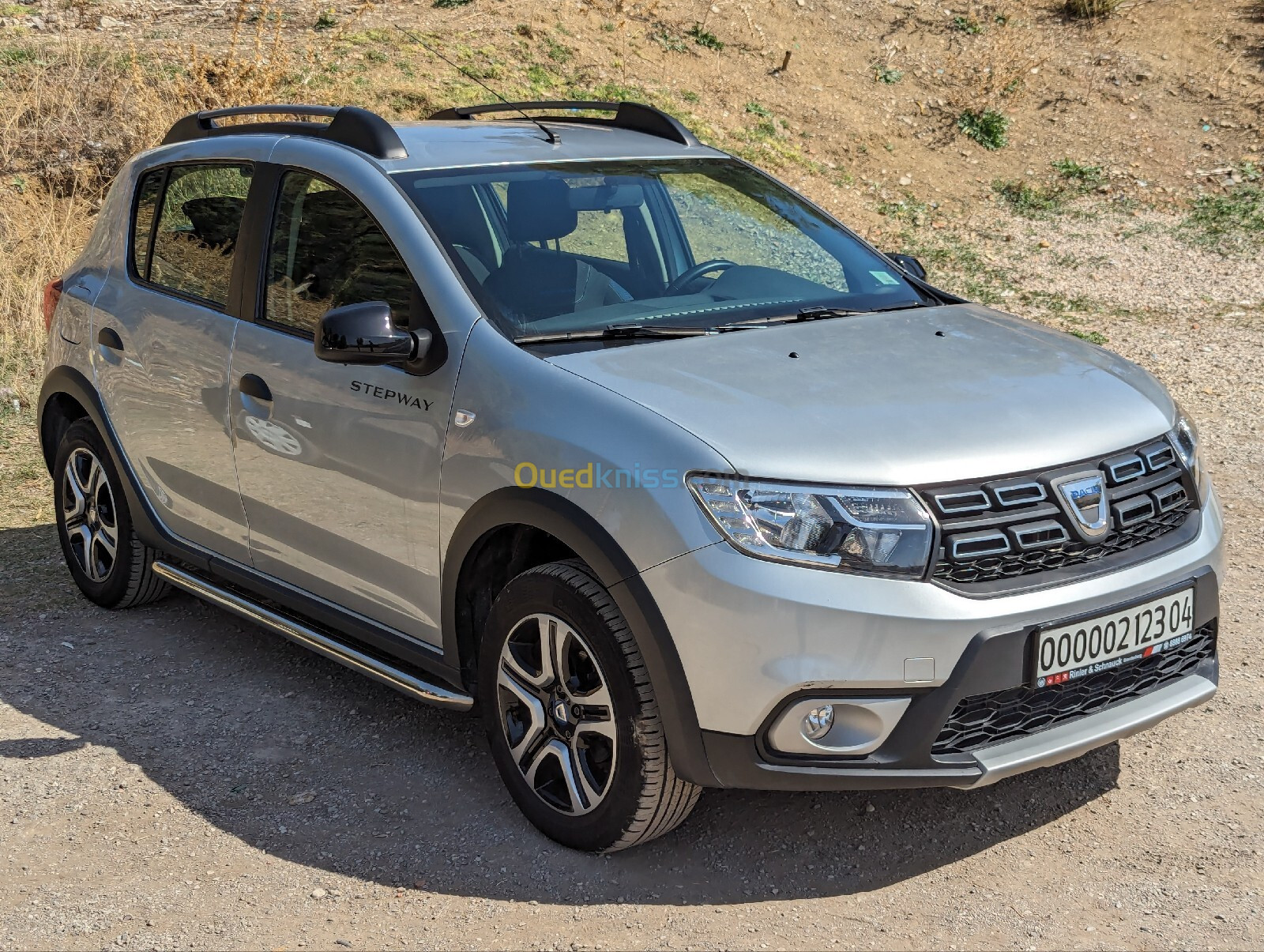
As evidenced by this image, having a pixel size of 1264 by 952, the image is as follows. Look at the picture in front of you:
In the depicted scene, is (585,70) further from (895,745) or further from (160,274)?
(895,745)

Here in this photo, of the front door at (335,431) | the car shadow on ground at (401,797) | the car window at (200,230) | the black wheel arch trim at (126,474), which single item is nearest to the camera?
the car shadow on ground at (401,797)

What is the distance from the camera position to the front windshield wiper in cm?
386

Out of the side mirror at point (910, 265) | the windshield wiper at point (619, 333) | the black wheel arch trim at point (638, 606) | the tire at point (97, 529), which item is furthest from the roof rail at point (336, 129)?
the side mirror at point (910, 265)

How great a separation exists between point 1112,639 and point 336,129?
2747mm

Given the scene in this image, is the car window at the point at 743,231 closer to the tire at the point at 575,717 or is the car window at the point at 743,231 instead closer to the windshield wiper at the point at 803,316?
the windshield wiper at the point at 803,316

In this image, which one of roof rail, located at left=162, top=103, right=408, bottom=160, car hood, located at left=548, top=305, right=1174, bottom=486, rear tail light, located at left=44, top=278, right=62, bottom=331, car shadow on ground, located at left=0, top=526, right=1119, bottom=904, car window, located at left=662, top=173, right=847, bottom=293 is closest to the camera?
car hood, located at left=548, top=305, right=1174, bottom=486

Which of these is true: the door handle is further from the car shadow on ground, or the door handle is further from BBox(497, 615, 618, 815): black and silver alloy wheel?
BBox(497, 615, 618, 815): black and silver alloy wheel

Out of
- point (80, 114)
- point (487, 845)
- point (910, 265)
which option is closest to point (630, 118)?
point (910, 265)

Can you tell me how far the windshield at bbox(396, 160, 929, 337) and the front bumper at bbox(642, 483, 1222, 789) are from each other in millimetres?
1037

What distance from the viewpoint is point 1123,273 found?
10906mm

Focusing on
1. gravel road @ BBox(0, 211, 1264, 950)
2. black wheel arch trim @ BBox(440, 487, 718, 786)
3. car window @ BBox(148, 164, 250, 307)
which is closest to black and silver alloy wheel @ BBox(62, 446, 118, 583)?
gravel road @ BBox(0, 211, 1264, 950)

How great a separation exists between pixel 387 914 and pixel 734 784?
928mm

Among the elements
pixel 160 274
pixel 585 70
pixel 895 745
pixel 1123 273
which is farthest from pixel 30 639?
pixel 585 70

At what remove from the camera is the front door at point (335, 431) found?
12.3 feet
